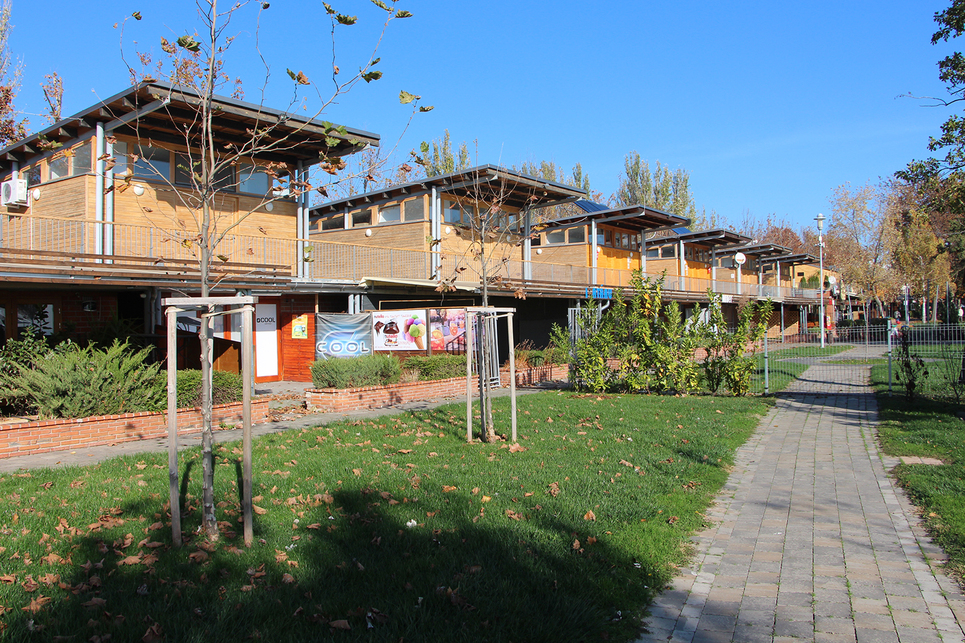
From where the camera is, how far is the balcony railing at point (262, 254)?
14406 millimetres

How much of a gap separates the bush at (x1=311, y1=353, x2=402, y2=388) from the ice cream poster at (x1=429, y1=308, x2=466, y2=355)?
127 inches

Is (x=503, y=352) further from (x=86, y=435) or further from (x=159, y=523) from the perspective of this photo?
(x=159, y=523)

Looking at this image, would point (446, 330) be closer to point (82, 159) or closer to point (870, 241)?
point (82, 159)

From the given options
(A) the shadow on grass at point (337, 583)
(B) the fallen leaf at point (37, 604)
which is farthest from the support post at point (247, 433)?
(B) the fallen leaf at point (37, 604)

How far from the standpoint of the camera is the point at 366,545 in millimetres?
5059

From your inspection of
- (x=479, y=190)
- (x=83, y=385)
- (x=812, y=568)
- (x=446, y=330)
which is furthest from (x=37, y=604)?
(x=479, y=190)

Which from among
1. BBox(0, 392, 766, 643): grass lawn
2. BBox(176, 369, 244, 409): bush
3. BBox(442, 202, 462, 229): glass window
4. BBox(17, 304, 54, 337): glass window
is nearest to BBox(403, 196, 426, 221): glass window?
BBox(442, 202, 462, 229): glass window

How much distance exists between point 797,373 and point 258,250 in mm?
16701

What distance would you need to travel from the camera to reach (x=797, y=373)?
21.8 m

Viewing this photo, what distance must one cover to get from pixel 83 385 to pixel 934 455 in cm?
1168

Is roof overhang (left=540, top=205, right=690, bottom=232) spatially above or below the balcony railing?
above

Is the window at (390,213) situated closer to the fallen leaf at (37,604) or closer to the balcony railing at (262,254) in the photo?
the balcony railing at (262,254)

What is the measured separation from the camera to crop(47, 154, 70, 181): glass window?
686 inches

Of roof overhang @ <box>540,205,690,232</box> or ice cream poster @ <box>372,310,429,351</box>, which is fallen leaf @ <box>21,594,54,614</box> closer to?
ice cream poster @ <box>372,310,429,351</box>
